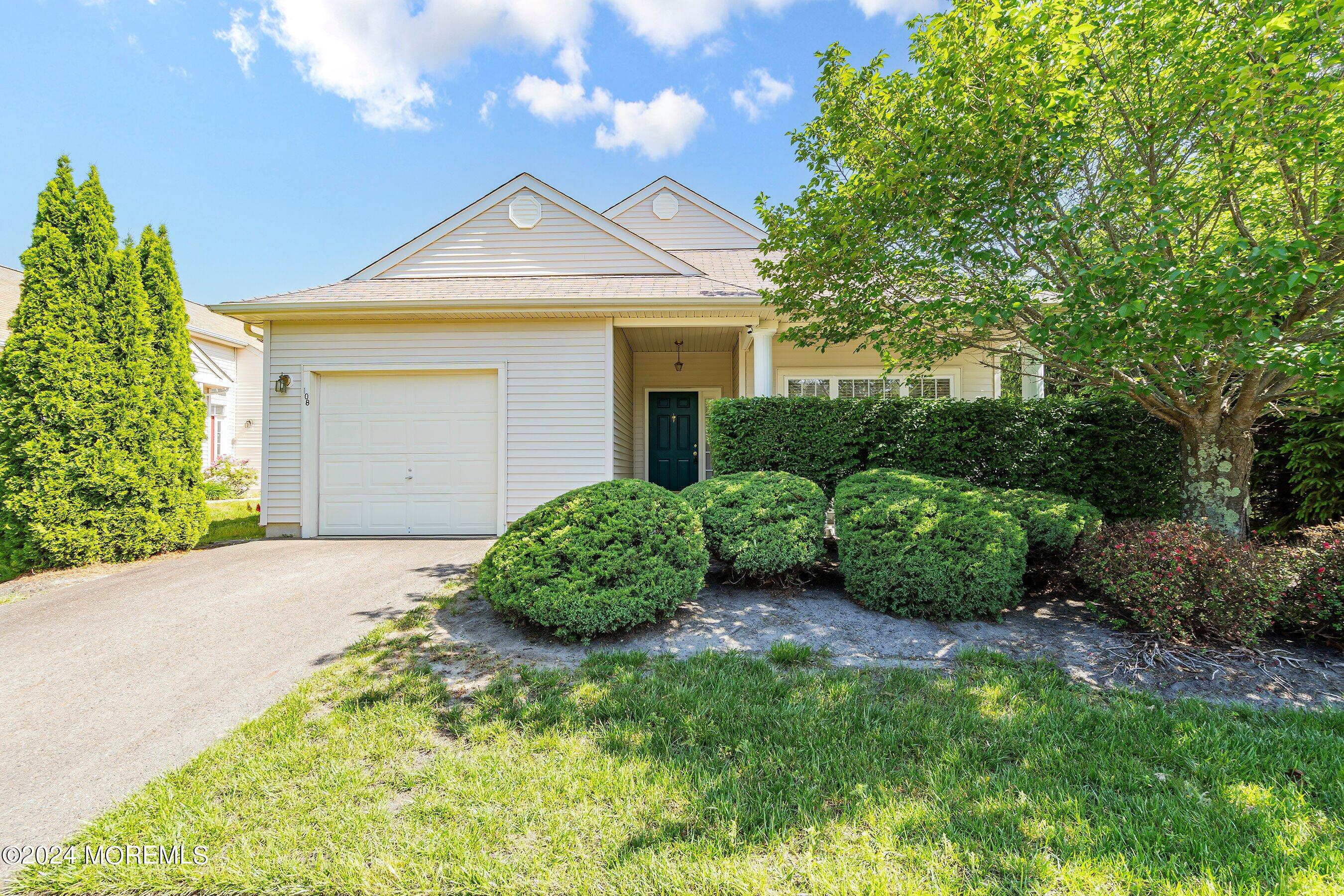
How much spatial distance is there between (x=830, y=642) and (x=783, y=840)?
1934mm

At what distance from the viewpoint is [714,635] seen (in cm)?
366

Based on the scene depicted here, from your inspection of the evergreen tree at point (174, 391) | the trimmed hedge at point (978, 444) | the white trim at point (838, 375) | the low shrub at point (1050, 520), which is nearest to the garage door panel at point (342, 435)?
the evergreen tree at point (174, 391)

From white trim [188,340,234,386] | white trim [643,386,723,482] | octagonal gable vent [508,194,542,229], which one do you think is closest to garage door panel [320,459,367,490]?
octagonal gable vent [508,194,542,229]

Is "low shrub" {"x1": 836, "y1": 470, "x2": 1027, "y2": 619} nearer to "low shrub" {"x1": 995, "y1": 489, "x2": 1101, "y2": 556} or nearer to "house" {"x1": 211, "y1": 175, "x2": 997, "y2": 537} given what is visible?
"low shrub" {"x1": 995, "y1": 489, "x2": 1101, "y2": 556}

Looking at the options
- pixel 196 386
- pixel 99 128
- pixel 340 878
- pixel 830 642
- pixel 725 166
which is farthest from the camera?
pixel 725 166

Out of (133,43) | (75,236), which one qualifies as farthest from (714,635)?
(133,43)

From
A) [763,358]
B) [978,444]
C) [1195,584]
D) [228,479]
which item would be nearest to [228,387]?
[228,479]

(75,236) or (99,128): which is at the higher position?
(99,128)

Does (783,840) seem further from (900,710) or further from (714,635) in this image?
(714,635)

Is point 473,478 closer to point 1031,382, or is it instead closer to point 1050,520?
point 1050,520

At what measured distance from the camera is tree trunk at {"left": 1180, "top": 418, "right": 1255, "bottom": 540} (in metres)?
4.39

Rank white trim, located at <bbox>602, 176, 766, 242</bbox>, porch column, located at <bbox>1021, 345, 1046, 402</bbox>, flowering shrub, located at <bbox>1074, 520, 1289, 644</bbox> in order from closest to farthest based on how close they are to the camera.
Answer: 1. flowering shrub, located at <bbox>1074, 520, 1289, 644</bbox>
2. porch column, located at <bbox>1021, 345, 1046, 402</bbox>
3. white trim, located at <bbox>602, 176, 766, 242</bbox>

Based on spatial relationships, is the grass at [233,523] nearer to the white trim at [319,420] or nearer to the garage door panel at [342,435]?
the white trim at [319,420]

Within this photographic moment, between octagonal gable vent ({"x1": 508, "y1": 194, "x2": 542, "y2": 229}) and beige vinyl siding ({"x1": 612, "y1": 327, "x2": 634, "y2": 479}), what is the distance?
7.59 feet
